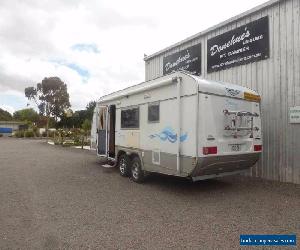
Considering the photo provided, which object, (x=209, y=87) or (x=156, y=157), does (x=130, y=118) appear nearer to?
(x=156, y=157)

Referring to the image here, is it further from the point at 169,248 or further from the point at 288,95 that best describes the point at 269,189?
the point at 169,248

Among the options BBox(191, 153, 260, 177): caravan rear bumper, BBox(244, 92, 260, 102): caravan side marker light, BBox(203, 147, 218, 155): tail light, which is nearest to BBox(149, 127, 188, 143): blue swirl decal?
BBox(203, 147, 218, 155): tail light

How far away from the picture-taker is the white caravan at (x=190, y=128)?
23.1ft

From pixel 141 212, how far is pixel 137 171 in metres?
3.03

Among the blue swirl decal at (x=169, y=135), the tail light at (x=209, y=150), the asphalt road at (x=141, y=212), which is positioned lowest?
the asphalt road at (x=141, y=212)

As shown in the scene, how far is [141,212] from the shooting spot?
6.14 meters

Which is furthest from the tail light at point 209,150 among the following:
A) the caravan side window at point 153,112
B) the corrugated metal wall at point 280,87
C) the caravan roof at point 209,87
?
the corrugated metal wall at point 280,87

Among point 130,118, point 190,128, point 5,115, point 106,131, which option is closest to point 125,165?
point 130,118

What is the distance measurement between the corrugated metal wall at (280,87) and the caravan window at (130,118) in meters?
4.11

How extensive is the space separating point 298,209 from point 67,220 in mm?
4819

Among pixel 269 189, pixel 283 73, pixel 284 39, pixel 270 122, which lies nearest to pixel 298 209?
pixel 269 189

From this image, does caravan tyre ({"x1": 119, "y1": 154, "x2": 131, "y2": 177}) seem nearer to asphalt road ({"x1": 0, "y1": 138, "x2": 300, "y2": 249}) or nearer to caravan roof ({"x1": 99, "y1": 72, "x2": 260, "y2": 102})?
asphalt road ({"x1": 0, "y1": 138, "x2": 300, "y2": 249})

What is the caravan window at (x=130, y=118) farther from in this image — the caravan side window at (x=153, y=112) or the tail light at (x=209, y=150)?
the tail light at (x=209, y=150)

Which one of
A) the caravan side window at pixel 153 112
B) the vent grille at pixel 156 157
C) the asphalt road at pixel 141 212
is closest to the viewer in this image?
the asphalt road at pixel 141 212
